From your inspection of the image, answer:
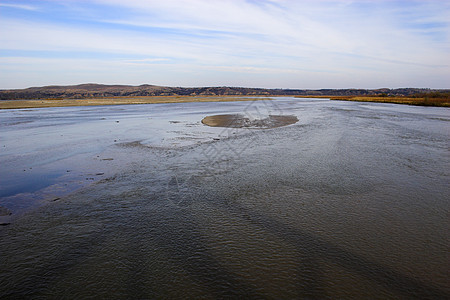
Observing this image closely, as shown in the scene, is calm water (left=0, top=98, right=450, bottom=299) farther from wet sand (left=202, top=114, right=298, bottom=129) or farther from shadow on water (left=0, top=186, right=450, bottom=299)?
wet sand (left=202, top=114, right=298, bottom=129)

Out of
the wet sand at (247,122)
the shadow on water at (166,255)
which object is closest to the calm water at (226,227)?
the shadow on water at (166,255)

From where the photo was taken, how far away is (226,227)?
602cm

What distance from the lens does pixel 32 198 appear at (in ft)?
24.9

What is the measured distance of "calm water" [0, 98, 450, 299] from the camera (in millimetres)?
4266

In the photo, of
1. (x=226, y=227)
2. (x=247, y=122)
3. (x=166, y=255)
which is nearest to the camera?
(x=166, y=255)

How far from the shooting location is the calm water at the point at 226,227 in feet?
14.0

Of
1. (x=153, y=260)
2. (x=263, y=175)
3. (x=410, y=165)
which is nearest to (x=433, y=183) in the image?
(x=410, y=165)

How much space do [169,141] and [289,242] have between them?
39.9ft

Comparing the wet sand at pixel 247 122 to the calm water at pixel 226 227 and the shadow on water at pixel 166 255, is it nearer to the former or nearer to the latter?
the calm water at pixel 226 227

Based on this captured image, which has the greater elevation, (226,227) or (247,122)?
(247,122)

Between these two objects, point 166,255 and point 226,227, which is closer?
point 166,255

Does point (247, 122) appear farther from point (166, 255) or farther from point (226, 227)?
point (166, 255)

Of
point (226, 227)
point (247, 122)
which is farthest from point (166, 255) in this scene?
point (247, 122)

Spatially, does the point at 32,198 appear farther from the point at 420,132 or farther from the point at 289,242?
the point at 420,132
